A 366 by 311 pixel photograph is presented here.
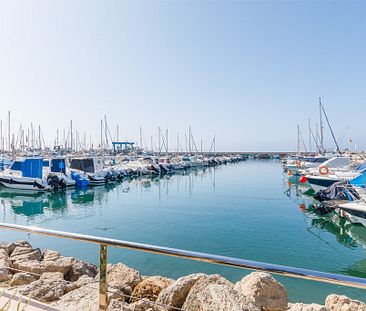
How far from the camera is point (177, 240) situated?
10453 millimetres

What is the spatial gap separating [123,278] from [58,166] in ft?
80.9

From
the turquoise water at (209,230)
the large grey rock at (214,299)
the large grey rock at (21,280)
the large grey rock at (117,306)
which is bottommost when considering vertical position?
the turquoise water at (209,230)

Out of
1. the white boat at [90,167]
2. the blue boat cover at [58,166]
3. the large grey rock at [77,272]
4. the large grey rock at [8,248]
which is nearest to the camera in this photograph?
the large grey rock at [77,272]

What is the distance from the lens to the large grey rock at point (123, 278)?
14.6ft

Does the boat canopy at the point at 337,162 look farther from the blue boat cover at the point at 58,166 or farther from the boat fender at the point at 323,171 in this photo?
the blue boat cover at the point at 58,166

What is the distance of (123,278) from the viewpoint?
477 cm

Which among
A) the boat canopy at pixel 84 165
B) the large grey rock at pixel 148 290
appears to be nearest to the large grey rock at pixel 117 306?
the large grey rock at pixel 148 290

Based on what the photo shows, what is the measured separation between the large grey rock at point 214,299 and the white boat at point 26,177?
75.3 feet

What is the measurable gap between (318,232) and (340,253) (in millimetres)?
2462

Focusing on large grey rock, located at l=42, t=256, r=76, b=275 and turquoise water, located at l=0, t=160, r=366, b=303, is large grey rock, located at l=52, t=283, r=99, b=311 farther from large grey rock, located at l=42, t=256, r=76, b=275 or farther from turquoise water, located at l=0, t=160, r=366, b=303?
turquoise water, located at l=0, t=160, r=366, b=303

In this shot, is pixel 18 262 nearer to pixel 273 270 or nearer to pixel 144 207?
pixel 273 270

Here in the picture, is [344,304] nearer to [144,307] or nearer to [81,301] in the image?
[144,307]

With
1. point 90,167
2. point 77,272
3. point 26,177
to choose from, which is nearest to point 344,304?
point 77,272

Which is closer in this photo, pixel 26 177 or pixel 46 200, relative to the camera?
pixel 46 200
